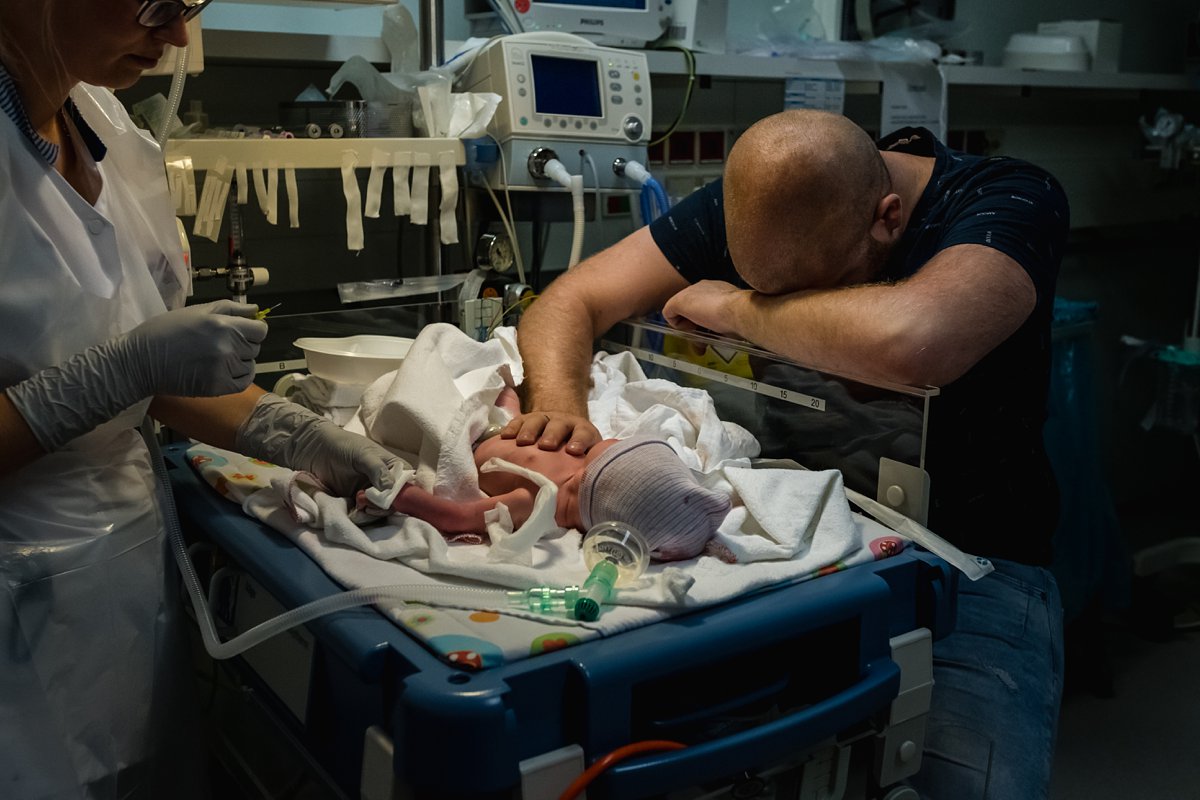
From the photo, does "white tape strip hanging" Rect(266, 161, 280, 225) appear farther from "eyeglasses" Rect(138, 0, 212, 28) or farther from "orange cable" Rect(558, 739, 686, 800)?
"orange cable" Rect(558, 739, 686, 800)

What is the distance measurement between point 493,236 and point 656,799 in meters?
1.35

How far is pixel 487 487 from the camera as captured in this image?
1.18m

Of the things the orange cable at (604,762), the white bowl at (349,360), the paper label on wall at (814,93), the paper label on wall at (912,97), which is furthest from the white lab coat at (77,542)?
the paper label on wall at (912,97)

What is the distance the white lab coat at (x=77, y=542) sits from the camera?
107 centimetres

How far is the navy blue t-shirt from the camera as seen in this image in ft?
4.74

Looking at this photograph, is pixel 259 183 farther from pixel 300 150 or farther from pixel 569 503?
pixel 569 503

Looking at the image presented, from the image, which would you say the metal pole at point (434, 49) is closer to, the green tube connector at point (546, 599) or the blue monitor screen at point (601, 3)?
the blue monitor screen at point (601, 3)

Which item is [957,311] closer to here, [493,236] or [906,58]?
[493,236]

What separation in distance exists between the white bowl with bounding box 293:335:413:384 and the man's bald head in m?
0.52

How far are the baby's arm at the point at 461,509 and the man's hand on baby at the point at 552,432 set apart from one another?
Result: 11 centimetres

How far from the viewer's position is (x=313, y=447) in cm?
122

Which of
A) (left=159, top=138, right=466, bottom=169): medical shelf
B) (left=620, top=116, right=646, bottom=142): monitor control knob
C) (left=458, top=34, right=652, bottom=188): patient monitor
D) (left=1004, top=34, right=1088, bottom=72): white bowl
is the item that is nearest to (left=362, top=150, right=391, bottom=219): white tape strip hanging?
(left=159, top=138, right=466, bottom=169): medical shelf

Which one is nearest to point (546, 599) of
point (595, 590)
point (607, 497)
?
point (595, 590)

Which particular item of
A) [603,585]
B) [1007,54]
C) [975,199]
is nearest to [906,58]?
[1007,54]
